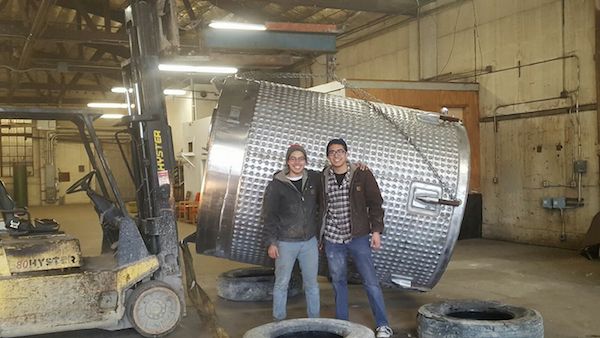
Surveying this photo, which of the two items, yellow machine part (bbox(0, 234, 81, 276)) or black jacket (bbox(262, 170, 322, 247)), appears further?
black jacket (bbox(262, 170, 322, 247))

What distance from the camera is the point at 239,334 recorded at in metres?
5.38

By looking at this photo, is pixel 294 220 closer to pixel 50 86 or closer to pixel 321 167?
pixel 321 167

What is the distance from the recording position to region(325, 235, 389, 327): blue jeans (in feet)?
16.3

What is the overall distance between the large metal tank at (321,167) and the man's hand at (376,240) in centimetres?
34

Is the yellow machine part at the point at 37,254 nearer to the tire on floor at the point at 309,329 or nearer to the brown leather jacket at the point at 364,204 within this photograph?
the tire on floor at the point at 309,329

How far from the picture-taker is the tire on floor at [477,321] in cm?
426

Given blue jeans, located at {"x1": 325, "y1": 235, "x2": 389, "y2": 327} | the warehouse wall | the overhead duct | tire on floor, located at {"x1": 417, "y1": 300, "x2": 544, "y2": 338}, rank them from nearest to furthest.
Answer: tire on floor, located at {"x1": 417, "y1": 300, "x2": 544, "y2": 338}, blue jeans, located at {"x1": 325, "y1": 235, "x2": 389, "y2": 327}, the warehouse wall, the overhead duct

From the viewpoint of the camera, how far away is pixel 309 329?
12.9 feet

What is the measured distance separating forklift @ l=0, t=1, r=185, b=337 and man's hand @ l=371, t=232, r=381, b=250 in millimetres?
1915

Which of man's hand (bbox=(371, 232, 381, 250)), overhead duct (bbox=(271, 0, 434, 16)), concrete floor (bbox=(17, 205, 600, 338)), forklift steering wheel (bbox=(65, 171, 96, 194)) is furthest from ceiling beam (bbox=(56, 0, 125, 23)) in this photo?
man's hand (bbox=(371, 232, 381, 250))

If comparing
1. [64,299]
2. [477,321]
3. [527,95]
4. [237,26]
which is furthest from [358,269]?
[527,95]

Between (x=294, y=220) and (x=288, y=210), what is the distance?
103mm

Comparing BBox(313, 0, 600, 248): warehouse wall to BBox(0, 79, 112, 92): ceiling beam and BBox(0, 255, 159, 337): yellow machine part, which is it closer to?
BBox(0, 255, 159, 337): yellow machine part

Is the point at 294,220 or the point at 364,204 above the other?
the point at 364,204
